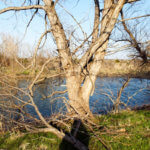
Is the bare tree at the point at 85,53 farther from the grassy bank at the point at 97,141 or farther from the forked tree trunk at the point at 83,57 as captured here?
the grassy bank at the point at 97,141

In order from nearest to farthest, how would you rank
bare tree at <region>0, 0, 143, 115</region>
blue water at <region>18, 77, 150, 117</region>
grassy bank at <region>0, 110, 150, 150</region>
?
grassy bank at <region>0, 110, 150, 150</region> < bare tree at <region>0, 0, 143, 115</region> < blue water at <region>18, 77, 150, 117</region>

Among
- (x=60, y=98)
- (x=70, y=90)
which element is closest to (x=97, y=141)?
(x=70, y=90)

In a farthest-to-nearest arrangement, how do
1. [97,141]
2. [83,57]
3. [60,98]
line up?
[60,98]
[83,57]
[97,141]

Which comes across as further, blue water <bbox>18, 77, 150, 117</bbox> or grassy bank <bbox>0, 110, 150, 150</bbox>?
blue water <bbox>18, 77, 150, 117</bbox>

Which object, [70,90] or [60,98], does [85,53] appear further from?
[60,98]

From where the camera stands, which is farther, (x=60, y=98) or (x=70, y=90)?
(x=60, y=98)

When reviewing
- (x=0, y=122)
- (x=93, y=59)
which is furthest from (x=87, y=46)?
(x=0, y=122)

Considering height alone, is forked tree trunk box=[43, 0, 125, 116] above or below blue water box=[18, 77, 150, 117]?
above

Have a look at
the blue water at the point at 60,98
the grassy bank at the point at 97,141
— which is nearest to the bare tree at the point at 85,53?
the blue water at the point at 60,98

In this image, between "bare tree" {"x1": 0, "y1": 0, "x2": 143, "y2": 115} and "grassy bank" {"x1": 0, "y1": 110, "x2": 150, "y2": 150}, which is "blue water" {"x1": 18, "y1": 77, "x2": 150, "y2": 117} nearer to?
"bare tree" {"x1": 0, "y1": 0, "x2": 143, "y2": 115}

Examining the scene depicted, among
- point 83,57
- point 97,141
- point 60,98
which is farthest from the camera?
point 60,98

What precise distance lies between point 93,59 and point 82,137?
2.26m

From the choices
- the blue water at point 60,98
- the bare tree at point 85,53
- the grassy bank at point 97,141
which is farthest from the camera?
the blue water at point 60,98

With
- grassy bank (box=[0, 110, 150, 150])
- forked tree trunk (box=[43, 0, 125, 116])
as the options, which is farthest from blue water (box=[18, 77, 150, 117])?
grassy bank (box=[0, 110, 150, 150])
